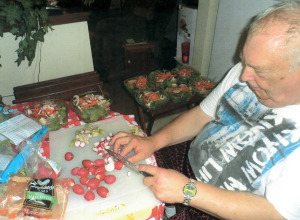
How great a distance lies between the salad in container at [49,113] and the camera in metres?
1.46

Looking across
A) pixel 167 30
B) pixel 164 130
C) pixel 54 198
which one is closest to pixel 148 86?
pixel 164 130

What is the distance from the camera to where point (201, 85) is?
2.85 meters

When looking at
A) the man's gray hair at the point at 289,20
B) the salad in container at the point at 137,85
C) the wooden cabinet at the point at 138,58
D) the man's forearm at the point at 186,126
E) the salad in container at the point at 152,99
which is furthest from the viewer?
the wooden cabinet at the point at 138,58

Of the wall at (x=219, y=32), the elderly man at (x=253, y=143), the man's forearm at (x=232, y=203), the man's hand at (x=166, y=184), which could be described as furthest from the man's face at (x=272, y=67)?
the wall at (x=219, y=32)

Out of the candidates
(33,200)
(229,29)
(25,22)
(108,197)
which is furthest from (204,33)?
A: (33,200)

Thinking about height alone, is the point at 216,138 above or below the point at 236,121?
below

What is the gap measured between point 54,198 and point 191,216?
2.66 feet

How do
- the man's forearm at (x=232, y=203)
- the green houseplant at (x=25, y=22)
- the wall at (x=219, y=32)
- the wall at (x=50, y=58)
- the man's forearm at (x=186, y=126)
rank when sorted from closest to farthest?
1. the man's forearm at (x=232, y=203)
2. the man's forearm at (x=186, y=126)
3. the green houseplant at (x=25, y=22)
4. the wall at (x=50, y=58)
5. the wall at (x=219, y=32)

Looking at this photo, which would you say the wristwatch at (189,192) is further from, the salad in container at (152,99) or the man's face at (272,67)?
the salad in container at (152,99)

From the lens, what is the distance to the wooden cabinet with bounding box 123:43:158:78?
12.6ft

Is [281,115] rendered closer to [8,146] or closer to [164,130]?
[164,130]

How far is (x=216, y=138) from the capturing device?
1.31m

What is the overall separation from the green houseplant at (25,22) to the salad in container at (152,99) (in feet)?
4.01

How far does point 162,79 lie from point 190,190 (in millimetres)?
2140
